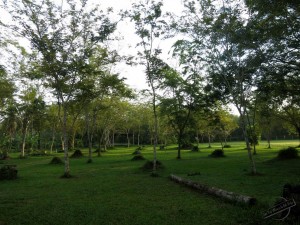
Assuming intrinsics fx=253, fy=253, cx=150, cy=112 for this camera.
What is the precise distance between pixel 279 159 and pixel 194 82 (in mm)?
13660

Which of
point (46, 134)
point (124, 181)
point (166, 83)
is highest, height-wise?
point (166, 83)

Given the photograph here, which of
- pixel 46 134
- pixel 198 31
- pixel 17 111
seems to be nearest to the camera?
pixel 198 31

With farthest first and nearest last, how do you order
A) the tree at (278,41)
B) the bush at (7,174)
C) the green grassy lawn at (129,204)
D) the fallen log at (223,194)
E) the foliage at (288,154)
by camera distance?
the foliage at (288,154) < the bush at (7,174) < the tree at (278,41) < the fallen log at (223,194) < the green grassy lawn at (129,204)

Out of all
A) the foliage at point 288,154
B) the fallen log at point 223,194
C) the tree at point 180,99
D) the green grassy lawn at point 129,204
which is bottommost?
the green grassy lawn at point 129,204

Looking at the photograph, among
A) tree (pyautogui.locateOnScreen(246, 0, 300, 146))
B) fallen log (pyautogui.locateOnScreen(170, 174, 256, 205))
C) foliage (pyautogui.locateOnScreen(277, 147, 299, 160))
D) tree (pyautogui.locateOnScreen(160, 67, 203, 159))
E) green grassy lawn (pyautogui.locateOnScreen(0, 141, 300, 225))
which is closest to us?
green grassy lawn (pyautogui.locateOnScreen(0, 141, 300, 225))

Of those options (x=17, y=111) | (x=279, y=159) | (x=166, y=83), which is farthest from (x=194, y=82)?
(x=17, y=111)

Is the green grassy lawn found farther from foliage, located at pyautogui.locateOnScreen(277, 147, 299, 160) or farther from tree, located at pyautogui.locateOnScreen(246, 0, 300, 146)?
foliage, located at pyautogui.locateOnScreen(277, 147, 299, 160)

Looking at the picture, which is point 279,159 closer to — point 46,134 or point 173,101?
point 173,101

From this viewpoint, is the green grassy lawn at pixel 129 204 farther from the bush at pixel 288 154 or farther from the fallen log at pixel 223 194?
the bush at pixel 288 154

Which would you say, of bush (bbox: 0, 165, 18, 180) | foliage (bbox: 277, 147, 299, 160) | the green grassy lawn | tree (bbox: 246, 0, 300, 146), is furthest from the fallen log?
foliage (bbox: 277, 147, 299, 160)

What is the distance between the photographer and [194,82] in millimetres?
32938

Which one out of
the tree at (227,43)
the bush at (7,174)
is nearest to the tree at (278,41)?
the tree at (227,43)

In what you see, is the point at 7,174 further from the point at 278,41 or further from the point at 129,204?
the point at 278,41

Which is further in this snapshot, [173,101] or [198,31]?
[173,101]
